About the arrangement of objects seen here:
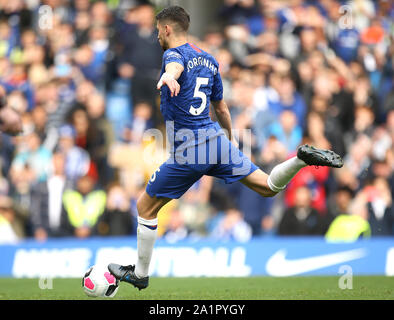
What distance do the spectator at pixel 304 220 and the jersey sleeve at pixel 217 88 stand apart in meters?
5.17

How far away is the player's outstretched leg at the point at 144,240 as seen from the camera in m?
8.81

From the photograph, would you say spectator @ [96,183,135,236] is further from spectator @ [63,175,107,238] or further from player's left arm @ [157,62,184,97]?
player's left arm @ [157,62,184,97]

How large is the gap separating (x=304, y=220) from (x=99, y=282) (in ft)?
18.9

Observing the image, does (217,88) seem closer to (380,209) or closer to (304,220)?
(304,220)

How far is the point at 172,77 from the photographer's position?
783 centimetres

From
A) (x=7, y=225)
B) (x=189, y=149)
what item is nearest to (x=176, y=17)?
(x=189, y=149)

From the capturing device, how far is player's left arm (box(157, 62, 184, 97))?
304 inches

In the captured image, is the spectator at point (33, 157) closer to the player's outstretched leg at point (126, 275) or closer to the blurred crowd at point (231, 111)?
the blurred crowd at point (231, 111)

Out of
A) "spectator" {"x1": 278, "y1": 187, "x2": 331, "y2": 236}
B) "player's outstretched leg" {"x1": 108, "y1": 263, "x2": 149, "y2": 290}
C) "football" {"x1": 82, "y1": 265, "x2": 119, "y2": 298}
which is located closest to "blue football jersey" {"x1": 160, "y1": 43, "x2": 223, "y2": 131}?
"player's outstretched leg" {"x1": 108, "y1": 263, "x2": 149, "y2": 290}

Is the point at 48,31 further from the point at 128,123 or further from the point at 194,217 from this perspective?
the point at 194,217

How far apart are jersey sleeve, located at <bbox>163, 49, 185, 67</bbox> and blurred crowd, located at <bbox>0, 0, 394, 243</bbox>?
19.3 ft

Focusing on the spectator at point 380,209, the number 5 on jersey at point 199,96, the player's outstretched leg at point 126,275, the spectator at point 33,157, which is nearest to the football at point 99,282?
the player's outstretched leg at point 126,275

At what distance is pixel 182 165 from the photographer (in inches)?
341
